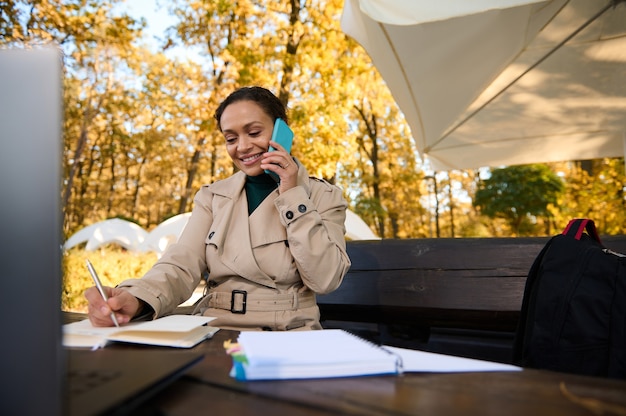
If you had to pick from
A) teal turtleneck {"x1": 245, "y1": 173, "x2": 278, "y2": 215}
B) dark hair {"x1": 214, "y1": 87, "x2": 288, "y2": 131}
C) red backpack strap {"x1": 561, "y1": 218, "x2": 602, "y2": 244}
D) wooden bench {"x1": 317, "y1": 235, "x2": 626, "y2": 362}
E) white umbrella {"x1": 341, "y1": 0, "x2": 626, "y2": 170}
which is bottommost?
wooden bench {"x1": 317, "y1": 235, "x2": 626, "y2": 362}

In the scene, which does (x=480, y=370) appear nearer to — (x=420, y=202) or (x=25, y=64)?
(x=25, y=64)

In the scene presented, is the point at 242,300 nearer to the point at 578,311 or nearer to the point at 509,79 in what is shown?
the point at 578,311

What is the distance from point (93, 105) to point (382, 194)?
11593mm

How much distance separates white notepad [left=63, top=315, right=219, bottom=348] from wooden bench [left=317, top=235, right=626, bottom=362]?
1483mm

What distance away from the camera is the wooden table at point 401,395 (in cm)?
64

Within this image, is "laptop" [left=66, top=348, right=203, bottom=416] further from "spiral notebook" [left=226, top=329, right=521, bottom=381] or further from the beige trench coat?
the beige trench coat

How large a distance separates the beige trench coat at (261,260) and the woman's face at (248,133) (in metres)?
0.10

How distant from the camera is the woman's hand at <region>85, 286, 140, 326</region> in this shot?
1256 mm

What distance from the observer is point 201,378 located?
32.0 inches

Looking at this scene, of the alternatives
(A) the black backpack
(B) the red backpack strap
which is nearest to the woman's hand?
(A) the black backpack

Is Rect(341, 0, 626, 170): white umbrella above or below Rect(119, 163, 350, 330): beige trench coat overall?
above

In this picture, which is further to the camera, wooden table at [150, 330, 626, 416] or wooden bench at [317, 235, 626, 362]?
A: wooden bench at [317, 235, 626, 362]

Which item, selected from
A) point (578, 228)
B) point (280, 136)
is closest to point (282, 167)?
point (280, 136)

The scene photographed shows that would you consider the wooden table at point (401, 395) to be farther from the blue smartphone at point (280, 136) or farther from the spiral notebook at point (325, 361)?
the blue smartphone at point (280, 136)
